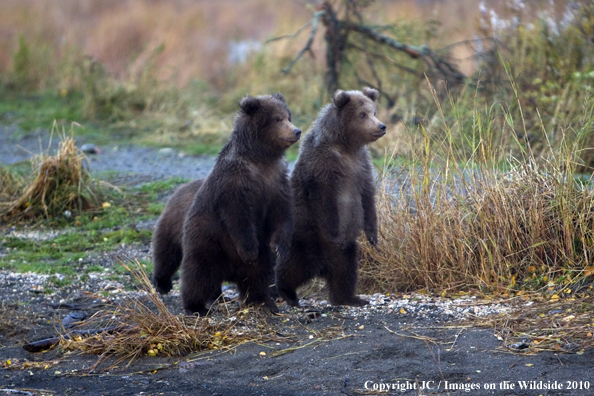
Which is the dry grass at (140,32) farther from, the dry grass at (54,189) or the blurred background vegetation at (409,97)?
the dry grass at (54,189)

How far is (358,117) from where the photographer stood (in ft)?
18.3

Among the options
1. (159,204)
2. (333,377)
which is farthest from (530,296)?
(159,204)

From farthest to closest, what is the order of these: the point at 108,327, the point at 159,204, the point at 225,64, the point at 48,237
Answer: the point at 225,64 → the point at 159,204 → the point at 48,237 → the point at 108,327

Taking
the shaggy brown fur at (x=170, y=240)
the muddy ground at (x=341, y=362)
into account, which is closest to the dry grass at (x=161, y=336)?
the muddy ground at (x=341, y=362)

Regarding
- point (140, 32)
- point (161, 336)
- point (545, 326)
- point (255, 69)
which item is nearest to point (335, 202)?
point (161, 336)

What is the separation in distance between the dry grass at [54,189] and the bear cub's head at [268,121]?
3.53 meters

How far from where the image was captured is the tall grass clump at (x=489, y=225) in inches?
210

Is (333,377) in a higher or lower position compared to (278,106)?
lower

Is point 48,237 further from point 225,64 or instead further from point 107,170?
point 225,64

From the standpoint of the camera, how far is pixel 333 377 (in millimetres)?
4082

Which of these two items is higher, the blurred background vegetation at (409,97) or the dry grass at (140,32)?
the dry grass at (140,32)

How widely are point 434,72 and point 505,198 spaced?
19.8 feet

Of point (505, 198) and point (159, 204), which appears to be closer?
point (505, 198)

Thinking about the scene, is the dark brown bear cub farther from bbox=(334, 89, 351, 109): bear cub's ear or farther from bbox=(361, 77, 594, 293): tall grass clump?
bbox=(361, 77, 594, 293): tall grass clump
